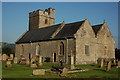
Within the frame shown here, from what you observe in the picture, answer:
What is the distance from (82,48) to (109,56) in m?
9.64

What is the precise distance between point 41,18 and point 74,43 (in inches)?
902

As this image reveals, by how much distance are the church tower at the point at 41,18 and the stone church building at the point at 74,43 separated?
374 inches

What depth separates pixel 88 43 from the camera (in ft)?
107

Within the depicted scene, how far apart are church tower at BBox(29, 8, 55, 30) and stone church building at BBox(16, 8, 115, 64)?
9.51m

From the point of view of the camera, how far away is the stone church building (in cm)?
3084

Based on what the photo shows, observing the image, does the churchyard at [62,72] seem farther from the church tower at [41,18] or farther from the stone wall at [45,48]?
the church tower at [41,18]

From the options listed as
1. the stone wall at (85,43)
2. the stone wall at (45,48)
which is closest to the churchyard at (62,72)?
the stone wall at (85,43)

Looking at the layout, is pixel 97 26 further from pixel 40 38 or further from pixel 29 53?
pixel 29 53

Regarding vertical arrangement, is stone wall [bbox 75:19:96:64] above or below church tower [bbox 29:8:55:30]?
below

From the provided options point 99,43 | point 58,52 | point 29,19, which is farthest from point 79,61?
point 29,19

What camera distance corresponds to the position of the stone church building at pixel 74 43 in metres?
30.8

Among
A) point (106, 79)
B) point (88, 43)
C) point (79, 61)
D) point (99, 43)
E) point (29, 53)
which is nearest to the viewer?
point (106, 79)

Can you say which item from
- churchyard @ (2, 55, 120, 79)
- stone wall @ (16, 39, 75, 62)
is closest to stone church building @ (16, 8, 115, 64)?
stone wall @ (16, 39, 75, 62)

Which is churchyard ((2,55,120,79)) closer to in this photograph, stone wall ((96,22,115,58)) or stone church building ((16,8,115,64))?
stone church building ((16,8,115,64))
